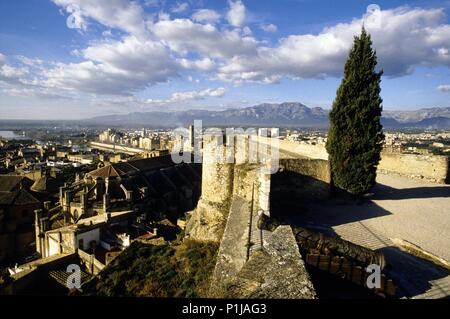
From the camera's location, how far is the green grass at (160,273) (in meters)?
9.17

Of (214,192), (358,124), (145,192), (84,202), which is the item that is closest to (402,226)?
(358,124)

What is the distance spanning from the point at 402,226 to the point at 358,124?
4917mm

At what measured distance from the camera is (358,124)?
13750 mm

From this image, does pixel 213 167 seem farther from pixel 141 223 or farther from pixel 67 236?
pixel 141 223

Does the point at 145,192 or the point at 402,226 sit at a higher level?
the point at 402,226

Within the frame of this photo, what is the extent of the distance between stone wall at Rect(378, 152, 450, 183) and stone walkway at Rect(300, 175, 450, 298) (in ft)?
9.61

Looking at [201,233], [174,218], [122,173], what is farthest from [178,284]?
[122,173]

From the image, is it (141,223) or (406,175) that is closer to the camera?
(406,175)

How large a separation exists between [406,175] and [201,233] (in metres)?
16.3

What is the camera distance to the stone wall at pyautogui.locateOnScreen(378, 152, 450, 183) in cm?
1928

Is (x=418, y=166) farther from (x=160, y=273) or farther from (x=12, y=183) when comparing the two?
(x=12, y=183)

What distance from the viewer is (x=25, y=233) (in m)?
27.1

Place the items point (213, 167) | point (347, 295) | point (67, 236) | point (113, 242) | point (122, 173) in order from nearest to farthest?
point (347, 295) → point (213, 167) → point (67, 236) → point (113, 242) → point (122, 173)

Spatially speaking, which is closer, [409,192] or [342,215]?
[342,215]
